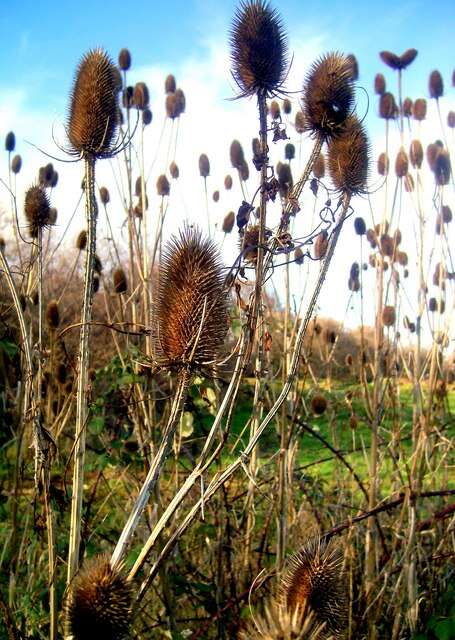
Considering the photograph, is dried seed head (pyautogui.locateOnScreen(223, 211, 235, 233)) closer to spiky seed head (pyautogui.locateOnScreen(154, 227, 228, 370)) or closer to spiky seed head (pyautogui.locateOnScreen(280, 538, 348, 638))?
spiky seed head (pyautogui.locateOnScreen(154, 227, 228, 370))

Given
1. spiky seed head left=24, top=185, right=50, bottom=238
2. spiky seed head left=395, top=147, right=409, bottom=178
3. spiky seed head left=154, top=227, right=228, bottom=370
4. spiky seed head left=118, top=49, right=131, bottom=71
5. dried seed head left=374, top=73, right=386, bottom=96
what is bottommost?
spiky seed head left=154, top=227, right=228, bottom=370

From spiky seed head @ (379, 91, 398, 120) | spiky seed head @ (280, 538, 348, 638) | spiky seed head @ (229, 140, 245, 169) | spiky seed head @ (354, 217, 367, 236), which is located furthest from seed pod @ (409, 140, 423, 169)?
spiky seed head @ (280, 538, 348, 638)

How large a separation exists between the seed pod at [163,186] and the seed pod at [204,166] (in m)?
0.39

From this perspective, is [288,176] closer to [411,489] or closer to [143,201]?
[143,201]

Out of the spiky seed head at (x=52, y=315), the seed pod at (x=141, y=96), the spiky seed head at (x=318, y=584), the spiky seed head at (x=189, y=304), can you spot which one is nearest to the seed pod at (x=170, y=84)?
the seed pod at (x=141, y=96)

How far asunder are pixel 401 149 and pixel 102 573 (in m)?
3.74

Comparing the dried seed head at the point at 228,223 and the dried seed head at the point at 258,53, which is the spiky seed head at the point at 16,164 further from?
the dried seed head at the point at 258,53

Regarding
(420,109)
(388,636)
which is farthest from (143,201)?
(388,636)

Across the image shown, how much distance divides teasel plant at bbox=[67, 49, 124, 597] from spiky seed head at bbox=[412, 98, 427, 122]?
9.00 ft

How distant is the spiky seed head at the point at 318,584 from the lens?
5.18 ft

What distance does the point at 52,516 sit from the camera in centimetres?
189

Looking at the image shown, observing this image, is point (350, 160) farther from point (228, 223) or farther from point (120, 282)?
point (228, 223)

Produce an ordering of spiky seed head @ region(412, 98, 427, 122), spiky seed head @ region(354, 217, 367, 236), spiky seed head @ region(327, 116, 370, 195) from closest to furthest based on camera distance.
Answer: spiky seed head @ region(327, 116, 370, 195) → spiky seed head @ region(354, 217, 367, 236) → spiky seed head @ region(412, 98, 427, 122)

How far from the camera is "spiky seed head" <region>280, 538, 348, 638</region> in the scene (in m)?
1.58
